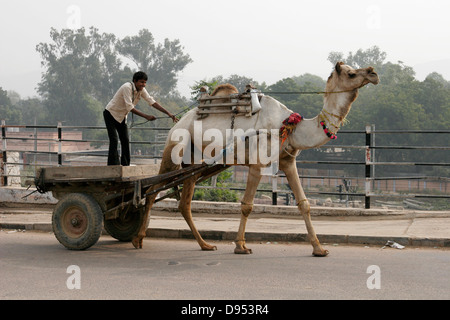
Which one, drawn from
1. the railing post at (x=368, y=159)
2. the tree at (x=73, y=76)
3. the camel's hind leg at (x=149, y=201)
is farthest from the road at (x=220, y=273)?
the tree at (x=73, y=76)

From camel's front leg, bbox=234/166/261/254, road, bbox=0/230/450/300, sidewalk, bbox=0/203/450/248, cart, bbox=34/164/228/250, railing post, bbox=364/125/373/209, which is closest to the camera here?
road, bbox=0/230/450/300

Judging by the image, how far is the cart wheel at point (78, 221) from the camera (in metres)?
8.41

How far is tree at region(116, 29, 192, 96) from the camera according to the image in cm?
10006

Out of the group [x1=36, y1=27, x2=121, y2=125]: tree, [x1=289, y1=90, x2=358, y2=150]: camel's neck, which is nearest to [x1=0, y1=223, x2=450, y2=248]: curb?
[x1=289, y1=90, x2=358, y2=150]: camel's neck

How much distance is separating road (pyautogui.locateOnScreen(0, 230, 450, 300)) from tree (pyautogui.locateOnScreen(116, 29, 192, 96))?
92.8 m

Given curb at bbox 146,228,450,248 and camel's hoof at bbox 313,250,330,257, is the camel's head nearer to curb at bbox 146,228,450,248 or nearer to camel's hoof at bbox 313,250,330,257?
camel's hoof at bbox 313,250,330,257

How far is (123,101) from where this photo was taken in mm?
8953

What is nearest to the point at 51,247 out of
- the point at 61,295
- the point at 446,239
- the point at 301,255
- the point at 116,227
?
the point at 116,227

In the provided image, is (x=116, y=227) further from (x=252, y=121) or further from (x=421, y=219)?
(x=421, y=219)

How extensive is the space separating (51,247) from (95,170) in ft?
4.77

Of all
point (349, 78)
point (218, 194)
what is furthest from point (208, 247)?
point (218, 194)

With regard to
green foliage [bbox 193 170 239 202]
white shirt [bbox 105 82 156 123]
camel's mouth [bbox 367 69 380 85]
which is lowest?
green foliage [bbox 193 170 239 202]

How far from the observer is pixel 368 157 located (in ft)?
37.3

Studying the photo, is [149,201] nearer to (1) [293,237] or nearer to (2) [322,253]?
(1) [293,237]
